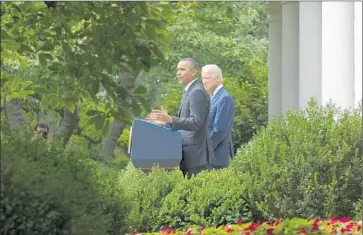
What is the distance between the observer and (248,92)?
9953 mm

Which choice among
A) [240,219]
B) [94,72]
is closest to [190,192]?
[240,219]

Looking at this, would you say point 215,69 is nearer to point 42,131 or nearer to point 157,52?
point 157,52

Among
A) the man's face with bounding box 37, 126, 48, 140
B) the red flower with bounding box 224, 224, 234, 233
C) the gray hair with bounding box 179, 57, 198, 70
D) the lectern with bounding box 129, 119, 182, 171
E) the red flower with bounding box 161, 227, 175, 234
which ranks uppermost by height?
the gray hair with bounding box 179, 57, 198, 70

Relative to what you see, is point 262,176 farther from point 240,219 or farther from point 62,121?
point 62,121

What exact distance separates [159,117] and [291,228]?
1.19 meters

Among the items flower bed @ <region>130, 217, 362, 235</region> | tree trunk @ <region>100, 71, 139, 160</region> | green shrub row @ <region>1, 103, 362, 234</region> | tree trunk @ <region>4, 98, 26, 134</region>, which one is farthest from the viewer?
green shrub row @ <region>1, 103, 362, 234</region>

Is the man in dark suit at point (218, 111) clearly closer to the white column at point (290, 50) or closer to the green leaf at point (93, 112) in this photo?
the white column at point (290, 50)

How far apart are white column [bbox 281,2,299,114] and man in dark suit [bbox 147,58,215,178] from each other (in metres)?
0.71

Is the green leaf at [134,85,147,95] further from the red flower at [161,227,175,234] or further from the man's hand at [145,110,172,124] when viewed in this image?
the red flower at [161,227,175,234]

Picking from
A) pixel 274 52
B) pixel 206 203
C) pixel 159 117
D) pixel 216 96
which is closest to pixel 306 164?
pixel 206 203

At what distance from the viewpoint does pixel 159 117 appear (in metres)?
9.30

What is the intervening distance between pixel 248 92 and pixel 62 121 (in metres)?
1.46

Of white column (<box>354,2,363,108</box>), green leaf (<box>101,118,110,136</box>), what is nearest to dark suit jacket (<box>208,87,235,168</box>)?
green leaf (<box>101,118,110,136</box>)

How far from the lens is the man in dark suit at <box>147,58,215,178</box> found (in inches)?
373
